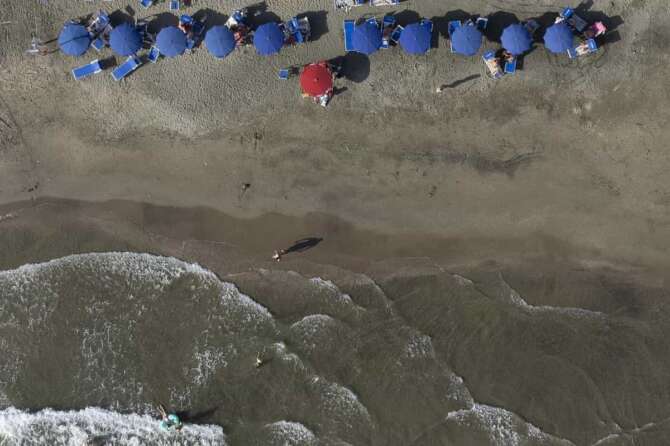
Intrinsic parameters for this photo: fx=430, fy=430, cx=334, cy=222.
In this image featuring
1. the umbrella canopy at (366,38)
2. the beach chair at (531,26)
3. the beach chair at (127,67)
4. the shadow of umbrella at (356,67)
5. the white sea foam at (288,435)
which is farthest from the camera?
the beach chair at (127,67)

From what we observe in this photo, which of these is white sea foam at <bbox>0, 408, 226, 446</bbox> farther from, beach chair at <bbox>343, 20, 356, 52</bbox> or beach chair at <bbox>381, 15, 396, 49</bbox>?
beach chair at <bbox>381, 15, 396, 49</bbox>

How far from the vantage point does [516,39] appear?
9.72 meters

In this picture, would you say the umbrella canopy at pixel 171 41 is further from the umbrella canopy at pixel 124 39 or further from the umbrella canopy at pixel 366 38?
the umbrella canopy at pixel 366 38

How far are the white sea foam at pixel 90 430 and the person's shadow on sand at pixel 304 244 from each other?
15.0 ft

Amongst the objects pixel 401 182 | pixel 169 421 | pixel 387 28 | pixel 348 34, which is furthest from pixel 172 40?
pixel 169 421

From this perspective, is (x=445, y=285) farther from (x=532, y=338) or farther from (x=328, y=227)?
(x=328, y=227)

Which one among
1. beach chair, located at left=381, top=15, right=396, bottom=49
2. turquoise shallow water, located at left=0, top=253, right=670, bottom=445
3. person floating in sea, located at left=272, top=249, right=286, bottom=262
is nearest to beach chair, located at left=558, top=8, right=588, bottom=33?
beach chair, located at left=381, top=15, right=396, bottom=49

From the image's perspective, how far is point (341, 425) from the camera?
10.1 metres

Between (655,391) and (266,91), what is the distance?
11.5 meters

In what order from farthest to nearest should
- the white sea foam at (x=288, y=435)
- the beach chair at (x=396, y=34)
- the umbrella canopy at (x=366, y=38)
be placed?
the beach chair at (x=396, y=34), the white sea foam at (x=288, y=435), the umbrella canopy at (x=366, y=38)

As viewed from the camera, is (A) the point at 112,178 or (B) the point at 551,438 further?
(A) the point at 112,178

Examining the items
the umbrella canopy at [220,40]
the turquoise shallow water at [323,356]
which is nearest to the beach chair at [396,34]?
the umbrella canopy at [220,40]

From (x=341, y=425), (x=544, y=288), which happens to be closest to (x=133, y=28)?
(x=341, y=425)

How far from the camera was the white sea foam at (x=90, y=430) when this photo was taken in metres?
10.3
